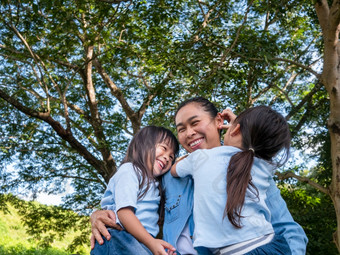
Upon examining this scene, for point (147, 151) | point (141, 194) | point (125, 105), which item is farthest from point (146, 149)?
point (125, 105)

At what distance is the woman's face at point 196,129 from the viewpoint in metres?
2.40

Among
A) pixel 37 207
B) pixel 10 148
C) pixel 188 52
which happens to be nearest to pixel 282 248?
pixel 188 52

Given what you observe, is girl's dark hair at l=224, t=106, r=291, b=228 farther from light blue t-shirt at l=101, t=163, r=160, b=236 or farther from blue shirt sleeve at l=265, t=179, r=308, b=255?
light blue t-shirt at l=101, t=163, r=160, b=236

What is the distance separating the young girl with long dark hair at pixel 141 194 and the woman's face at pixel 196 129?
84 millimetres

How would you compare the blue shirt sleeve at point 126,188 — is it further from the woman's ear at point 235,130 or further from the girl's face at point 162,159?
the woman's ear at point 235,130

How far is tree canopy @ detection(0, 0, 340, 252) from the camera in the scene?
7391 mm

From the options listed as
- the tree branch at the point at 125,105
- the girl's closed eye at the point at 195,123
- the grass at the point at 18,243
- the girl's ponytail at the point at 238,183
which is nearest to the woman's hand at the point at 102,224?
the girl's ponytail at the point at 238,183

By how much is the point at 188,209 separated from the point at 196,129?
1.85ft

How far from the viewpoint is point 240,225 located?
5.80 ft

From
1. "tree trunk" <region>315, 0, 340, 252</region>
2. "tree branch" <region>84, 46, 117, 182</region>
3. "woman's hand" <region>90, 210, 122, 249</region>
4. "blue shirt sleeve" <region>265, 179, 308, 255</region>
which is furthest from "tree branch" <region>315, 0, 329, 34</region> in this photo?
"tree branch" <region>84, 46, 117, 182</region>

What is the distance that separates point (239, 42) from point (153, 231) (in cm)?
547

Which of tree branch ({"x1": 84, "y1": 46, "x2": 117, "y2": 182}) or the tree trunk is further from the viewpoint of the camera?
tree branch ({"x1": 84, "y1": 46, "x2": 117, "y2": 182})

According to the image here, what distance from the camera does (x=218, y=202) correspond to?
5.99 feet

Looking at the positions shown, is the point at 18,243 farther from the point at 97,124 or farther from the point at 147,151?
the point at 147,151
